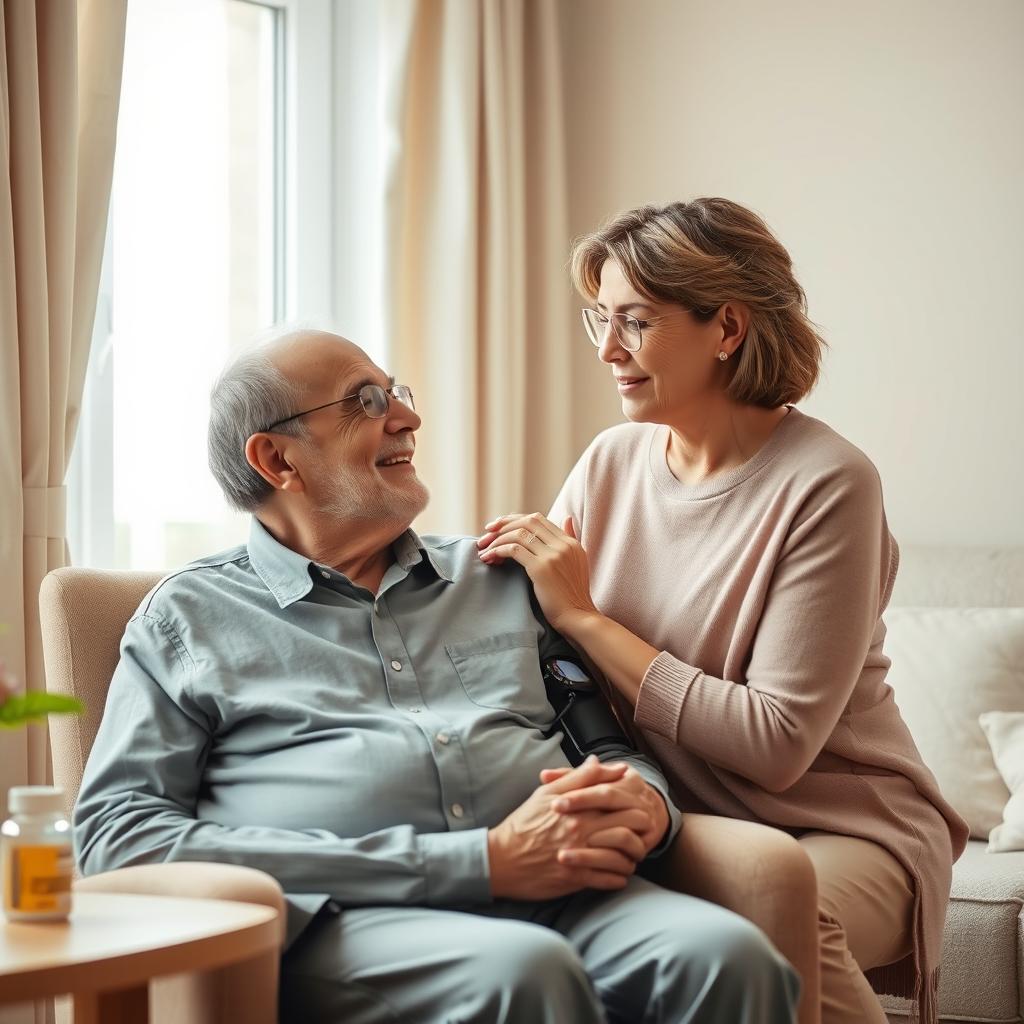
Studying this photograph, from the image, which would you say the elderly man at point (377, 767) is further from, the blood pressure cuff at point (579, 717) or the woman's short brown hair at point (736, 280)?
the woman's short brown hair at point (736, 280)

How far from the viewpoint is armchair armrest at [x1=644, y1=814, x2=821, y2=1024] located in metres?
1.59

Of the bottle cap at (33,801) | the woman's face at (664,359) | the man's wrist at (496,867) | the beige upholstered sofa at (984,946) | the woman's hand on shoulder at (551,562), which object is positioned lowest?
the beige upholstered sofa at (984,946)

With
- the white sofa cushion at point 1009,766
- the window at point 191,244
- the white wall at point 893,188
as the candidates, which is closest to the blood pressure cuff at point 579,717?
the white sofa cushion at point 1009,766

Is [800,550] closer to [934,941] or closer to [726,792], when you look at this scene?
[726,792]

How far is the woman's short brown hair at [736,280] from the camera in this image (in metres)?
2.00

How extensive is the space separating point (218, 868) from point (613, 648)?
66 cm

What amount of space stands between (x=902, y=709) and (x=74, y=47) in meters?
2.06

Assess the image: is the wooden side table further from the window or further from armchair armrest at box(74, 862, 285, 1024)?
the window

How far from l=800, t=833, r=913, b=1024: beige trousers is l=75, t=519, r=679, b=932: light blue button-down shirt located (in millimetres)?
248

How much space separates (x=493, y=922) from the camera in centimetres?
150

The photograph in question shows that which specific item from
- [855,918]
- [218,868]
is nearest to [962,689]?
[855,918]

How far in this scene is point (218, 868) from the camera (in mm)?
1458

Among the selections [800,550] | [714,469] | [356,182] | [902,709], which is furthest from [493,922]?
[356,182]

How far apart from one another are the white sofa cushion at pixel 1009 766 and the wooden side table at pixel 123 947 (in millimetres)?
1607
